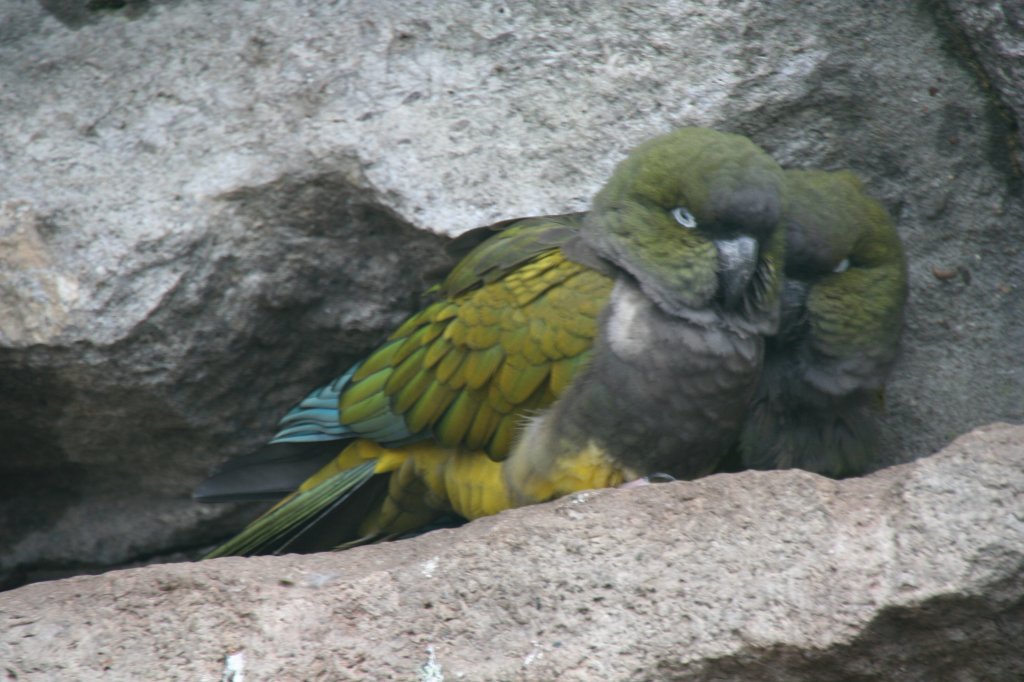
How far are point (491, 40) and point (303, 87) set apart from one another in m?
0.49

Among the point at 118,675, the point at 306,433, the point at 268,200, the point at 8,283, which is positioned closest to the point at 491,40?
the point at 268,200

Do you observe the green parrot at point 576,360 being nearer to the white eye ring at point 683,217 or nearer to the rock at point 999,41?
the white eye ring at point 683,217

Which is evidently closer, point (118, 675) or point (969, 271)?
point (118, 675)

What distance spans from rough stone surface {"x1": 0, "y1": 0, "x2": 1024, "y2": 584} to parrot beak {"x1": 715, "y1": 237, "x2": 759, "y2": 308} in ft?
1.65

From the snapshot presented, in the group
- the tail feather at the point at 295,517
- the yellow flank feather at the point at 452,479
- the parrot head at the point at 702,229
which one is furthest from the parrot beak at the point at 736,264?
the tail feather at the point at 295,517

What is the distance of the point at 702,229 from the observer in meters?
2.90

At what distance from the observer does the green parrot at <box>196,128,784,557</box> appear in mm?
2826

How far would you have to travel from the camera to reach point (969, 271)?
3244 mm

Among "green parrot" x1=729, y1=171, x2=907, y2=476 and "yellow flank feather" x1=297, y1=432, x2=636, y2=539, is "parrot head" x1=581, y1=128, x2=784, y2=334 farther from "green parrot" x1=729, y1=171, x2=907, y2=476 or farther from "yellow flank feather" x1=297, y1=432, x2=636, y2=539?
"yellow flank feather" x1=297, y1=432, x2=636, y2=539

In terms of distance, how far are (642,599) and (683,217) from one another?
102 centimetres

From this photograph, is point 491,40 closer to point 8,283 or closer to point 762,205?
point 762,205

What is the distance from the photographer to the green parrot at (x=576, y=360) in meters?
2.83

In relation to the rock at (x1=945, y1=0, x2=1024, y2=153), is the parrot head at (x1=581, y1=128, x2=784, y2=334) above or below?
below

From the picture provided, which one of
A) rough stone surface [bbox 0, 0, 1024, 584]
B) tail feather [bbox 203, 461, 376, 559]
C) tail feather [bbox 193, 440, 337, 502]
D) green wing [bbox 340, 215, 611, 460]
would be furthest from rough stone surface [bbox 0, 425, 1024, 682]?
rough stone surface [bbox 0, 0, 1024, 584]
